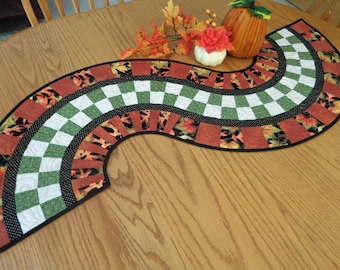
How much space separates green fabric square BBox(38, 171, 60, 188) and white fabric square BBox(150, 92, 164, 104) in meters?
0.35

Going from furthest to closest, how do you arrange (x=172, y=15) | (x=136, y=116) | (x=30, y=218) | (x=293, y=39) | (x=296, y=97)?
(x=293, y=39) < (x=172, y=15) < (x=296, y=97) < (x=136, y=116) < (x=30, y=218)

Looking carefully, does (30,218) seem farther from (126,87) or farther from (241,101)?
(241,101)

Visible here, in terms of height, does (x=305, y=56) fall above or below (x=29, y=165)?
above

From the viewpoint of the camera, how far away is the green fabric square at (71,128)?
0.84 metres

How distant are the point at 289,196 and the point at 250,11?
0.62 m

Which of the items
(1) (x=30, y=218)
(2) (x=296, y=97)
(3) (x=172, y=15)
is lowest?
(1) (x=30, y=218)

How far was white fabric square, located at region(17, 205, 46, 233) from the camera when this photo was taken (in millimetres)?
675

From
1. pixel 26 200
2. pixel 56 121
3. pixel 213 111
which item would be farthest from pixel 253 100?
pixel 26 200

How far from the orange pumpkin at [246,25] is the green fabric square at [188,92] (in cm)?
25

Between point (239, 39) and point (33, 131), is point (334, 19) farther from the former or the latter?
point (33, 131)

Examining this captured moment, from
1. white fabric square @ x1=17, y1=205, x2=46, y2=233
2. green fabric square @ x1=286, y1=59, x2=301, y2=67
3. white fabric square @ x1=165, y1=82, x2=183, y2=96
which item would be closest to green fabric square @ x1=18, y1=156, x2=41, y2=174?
white fabric square @ x1=17, y1=205, x2=46, y2=233

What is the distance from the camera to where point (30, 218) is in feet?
2.25

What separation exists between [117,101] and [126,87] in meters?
0.07

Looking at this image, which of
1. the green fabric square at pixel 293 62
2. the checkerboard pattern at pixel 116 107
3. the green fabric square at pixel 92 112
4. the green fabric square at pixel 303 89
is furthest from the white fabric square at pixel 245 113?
the green fabric square at pixel 92 112
